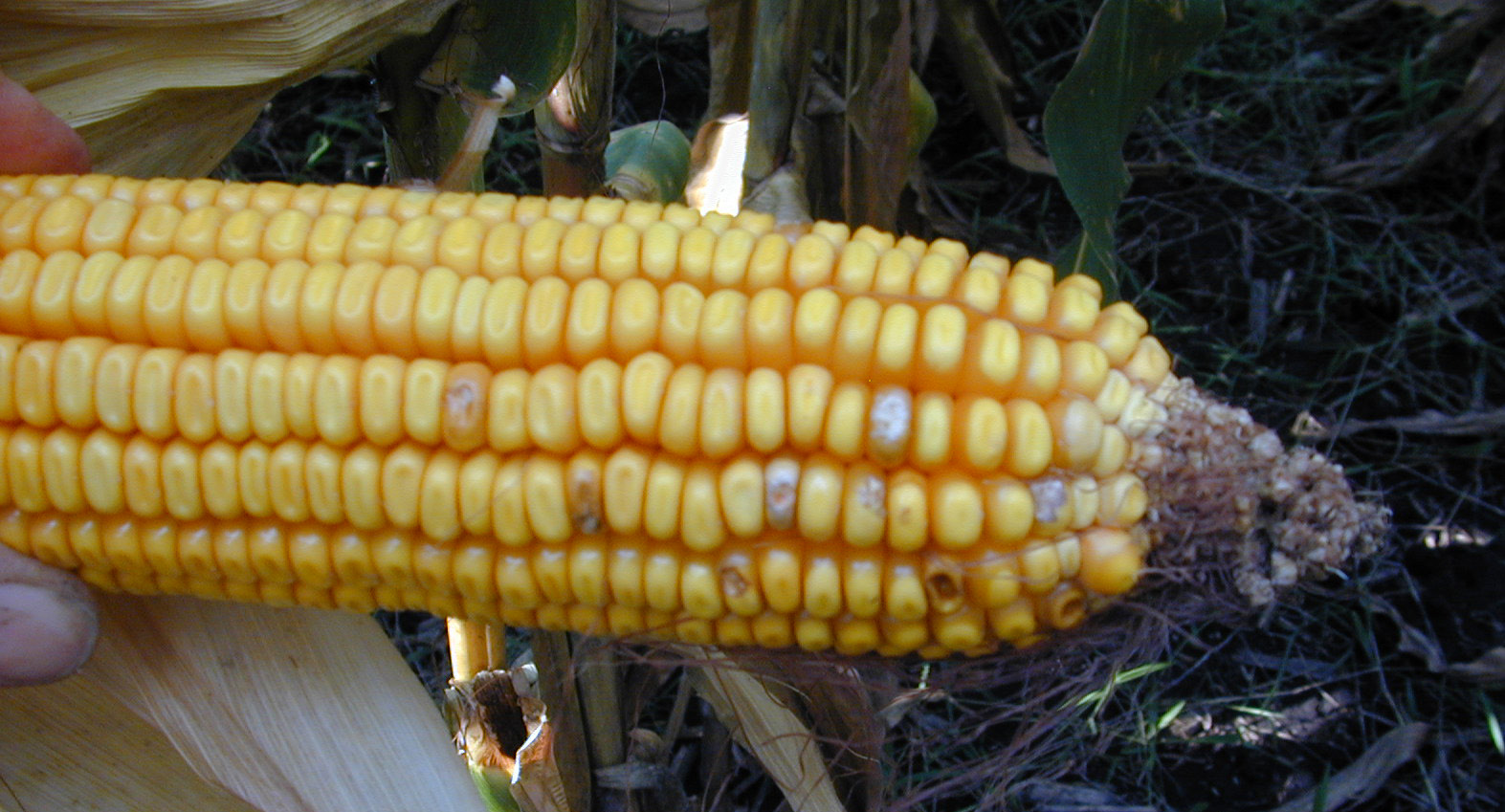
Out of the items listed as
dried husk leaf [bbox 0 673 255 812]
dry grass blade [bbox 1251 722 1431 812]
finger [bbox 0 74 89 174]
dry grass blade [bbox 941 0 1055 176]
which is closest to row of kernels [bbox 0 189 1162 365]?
finger [bbox 0 74 89 174]

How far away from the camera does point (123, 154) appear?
5.07 ft

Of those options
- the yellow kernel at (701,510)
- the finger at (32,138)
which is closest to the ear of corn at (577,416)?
the yellow kernel at (701,510)

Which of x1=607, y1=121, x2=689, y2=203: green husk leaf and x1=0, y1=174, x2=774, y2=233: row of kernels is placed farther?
x1=607, y1=121, x2=689, y2=203: green husk leaf

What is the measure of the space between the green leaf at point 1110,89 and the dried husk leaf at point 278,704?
4.01ft

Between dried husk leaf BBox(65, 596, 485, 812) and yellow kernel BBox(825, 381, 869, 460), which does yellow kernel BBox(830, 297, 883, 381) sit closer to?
yellow kernel BBox(825, 381, 869, 460)

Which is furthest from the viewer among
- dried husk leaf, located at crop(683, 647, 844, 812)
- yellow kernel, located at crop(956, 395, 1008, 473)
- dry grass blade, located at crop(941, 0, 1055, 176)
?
dry grass blade, located at crop(941, 0, 1055, 176)

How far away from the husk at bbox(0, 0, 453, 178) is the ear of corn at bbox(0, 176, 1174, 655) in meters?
0.32

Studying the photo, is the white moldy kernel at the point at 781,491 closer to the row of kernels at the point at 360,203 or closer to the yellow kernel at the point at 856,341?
the yellow kernel at the point at 856,341

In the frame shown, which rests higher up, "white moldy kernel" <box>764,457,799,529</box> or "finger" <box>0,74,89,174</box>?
"finger" <box>0,74,89,174</box>

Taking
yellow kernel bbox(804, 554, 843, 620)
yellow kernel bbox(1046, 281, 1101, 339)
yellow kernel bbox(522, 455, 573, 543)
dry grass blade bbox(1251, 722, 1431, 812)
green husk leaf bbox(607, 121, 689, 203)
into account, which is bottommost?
dry grass blade bbox(1251, 722, 1431, 812)

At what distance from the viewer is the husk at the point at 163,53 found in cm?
140

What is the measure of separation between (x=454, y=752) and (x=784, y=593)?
2.24 ft

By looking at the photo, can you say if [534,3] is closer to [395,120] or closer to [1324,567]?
[395,120]

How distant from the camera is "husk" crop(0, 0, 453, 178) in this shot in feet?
4.59
